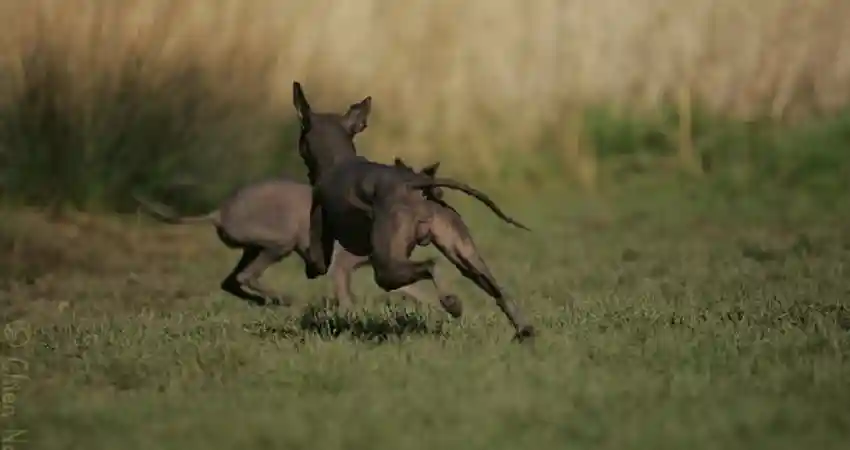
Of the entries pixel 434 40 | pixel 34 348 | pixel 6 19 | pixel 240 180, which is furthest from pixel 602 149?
pixel 34 348

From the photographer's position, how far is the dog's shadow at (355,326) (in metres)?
2.84

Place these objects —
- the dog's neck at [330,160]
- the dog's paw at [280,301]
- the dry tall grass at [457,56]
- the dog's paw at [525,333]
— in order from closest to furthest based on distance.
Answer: the dog's paw at [525,333], the dog's neck at [330,160], the dog's paw at [280,301], the dry tall grass at [457,56]

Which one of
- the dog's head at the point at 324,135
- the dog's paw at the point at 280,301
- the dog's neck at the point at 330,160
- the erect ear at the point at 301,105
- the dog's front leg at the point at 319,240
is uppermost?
the erect ear at the point at 301,105

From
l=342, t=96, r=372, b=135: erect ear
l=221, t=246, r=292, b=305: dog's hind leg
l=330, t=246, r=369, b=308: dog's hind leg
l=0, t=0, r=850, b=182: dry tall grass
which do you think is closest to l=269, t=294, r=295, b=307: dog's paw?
l=221, t=246, r=292, b=305: dog's hind leg

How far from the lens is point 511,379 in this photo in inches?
93.3

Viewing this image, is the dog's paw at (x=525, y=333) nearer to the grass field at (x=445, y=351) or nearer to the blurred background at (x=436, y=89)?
the grass field at (x=445, y=351)

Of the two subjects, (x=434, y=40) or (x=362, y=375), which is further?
(x=434, y=40)

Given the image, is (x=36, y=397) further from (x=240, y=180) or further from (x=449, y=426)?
(x=240, y=180)

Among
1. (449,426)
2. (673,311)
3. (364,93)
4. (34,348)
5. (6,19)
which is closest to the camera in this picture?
(449,426)

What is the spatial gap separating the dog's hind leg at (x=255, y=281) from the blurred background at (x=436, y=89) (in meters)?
1.26

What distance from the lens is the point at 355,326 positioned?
117 inches

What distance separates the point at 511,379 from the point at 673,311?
798 millimetres

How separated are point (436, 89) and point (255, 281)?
2198mm

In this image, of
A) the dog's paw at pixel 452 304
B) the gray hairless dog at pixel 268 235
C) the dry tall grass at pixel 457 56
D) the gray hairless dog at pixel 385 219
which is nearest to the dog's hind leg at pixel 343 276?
the gray hairless dog at pixel 268 235
